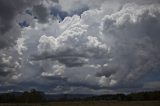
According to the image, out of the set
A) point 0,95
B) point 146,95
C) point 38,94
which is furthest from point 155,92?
point 0,95

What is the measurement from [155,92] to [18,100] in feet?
294

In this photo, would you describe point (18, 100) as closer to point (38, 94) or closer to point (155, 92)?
point (38, 94)

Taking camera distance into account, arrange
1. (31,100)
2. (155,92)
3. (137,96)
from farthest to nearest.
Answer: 1. (155,92)
2. (137,96)
3. (31,100)

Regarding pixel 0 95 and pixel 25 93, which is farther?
pixel 0 95

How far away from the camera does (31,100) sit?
480ft

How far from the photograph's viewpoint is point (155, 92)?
197m

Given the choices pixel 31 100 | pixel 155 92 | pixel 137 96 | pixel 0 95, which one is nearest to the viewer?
pixel 31 100

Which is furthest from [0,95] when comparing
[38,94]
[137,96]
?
[137,96]

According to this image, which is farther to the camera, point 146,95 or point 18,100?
point 146,95

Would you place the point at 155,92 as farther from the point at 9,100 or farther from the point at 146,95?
the point at 9,100

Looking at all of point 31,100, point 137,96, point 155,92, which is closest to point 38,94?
point 31,100

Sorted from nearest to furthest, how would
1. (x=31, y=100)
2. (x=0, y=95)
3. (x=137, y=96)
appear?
1. (x=31, y=100)
2. (x=0, y=95)
3. (x=137, y=96)

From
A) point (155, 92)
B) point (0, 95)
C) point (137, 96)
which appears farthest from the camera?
point (155, 92)

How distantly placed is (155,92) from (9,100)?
92.0 meters
